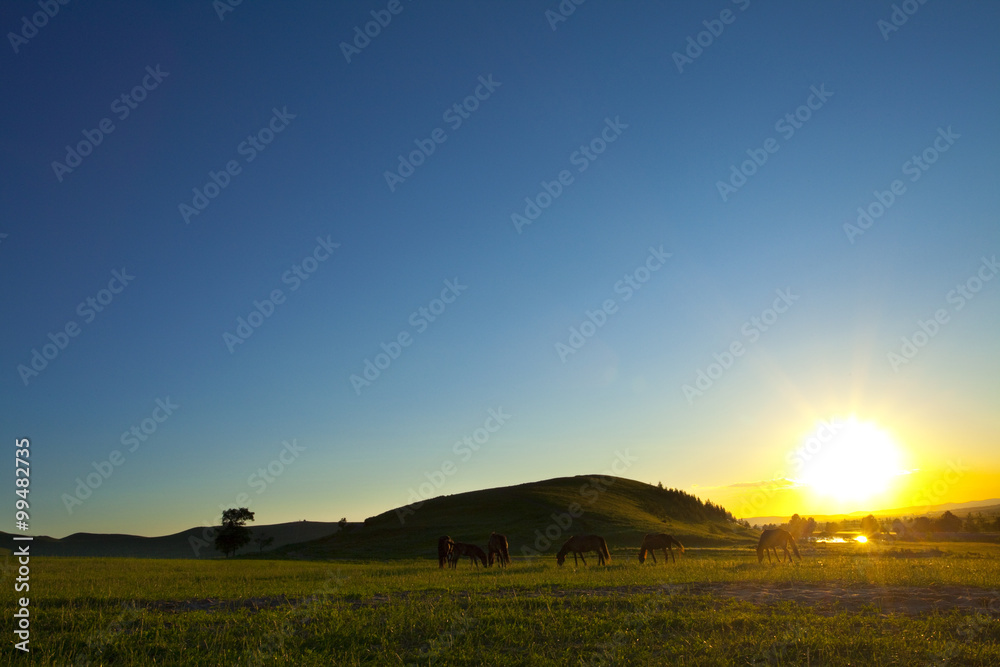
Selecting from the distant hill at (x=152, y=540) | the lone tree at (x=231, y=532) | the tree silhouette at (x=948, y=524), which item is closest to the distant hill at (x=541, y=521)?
the lone tree at (x=231, y=532)

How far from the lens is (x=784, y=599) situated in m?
15.2

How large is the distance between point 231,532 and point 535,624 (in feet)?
269

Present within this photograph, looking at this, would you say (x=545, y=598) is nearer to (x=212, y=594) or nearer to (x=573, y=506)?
(x=212, y=594)

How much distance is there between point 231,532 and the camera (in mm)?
82562

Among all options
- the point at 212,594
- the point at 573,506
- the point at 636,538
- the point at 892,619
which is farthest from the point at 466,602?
the point at 573,506

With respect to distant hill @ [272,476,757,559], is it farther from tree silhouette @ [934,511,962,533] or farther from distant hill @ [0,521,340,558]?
distant hill @ [0,521,340,558]

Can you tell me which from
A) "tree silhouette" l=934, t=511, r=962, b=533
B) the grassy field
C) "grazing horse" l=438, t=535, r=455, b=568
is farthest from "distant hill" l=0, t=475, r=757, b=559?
the grassy field

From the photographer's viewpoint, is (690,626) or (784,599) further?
(784,599)

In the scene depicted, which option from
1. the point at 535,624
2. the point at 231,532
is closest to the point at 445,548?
the point at 535,624

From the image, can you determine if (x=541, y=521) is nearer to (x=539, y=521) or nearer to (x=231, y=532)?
(x=539, y=521)

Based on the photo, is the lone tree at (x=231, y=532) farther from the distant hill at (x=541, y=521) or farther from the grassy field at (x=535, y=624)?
the grassy field at (x=535, y=624)

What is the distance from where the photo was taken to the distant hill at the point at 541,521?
2447 inches

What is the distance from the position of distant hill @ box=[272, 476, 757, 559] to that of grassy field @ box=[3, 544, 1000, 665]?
34.9 metres

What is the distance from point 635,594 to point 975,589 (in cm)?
913
